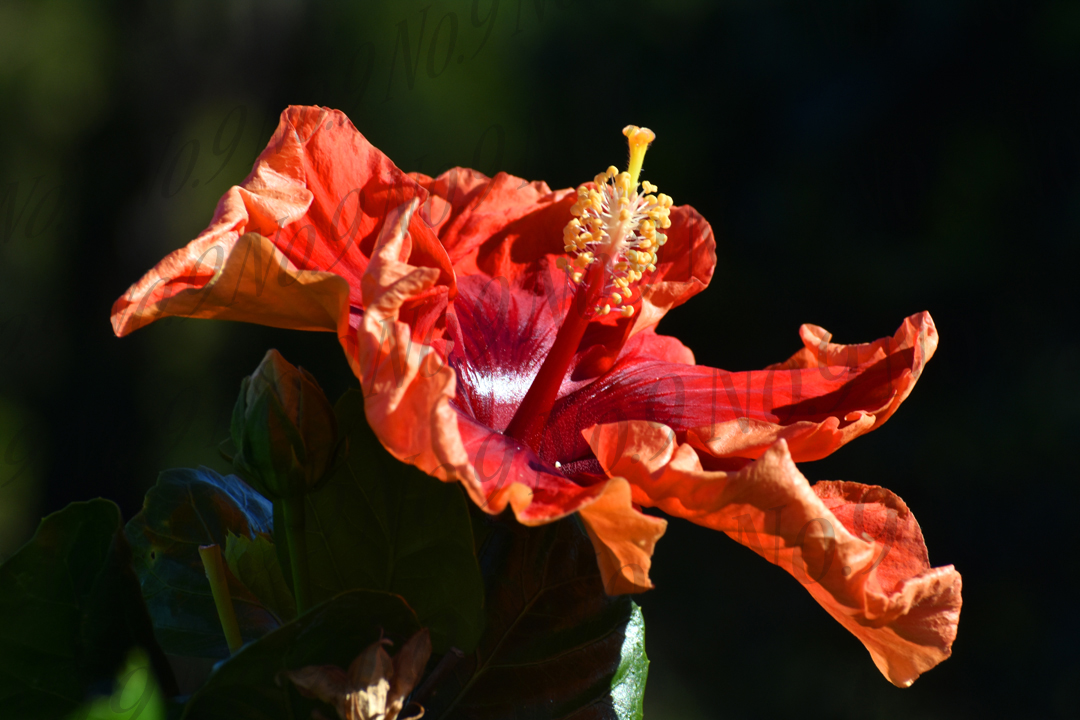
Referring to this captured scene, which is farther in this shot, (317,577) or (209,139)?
(209,139)

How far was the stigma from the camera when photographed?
0.92 metres

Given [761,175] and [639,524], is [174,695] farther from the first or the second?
[761,175]

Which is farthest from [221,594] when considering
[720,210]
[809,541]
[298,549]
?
[720,210]

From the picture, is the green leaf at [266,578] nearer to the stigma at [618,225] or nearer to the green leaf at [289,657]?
the green leaf at [289,657]

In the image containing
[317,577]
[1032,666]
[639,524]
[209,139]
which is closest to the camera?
[639,524]

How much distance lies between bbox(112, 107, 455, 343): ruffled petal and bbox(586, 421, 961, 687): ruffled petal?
0.79 feet

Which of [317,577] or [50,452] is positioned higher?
[317,577]

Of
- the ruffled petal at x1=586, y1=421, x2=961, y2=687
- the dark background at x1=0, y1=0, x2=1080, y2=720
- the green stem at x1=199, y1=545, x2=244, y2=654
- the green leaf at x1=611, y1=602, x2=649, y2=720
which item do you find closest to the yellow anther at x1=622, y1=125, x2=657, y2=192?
the ruffled petal at x1=586, y1=421, x2=961, y2=687

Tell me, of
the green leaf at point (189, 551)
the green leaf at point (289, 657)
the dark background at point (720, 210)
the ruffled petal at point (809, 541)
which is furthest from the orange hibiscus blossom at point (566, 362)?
the dark background at point (720, 210)

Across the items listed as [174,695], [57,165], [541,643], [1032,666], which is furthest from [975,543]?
[57,165]

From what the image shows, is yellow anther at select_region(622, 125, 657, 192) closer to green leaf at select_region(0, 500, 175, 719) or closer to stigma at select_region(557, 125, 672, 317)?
stigma at select_region(557, 125, 672, 317)

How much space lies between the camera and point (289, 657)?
597 millimetres

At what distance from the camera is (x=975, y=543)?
321 cm

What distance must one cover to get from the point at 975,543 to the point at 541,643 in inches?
115
